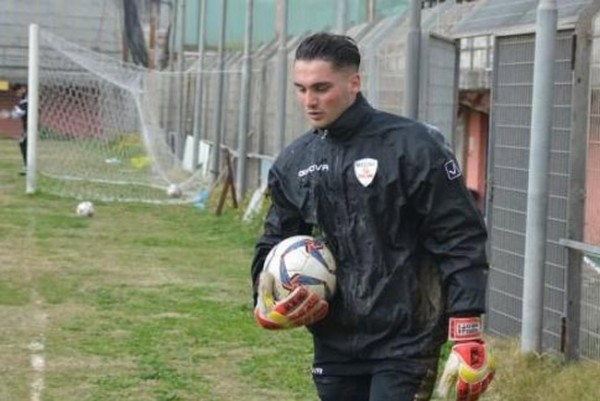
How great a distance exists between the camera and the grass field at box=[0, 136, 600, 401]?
8.82 meters

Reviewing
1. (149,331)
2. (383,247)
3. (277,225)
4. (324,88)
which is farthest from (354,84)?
(149,331)

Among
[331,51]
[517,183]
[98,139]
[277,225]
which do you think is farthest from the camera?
[98,139]

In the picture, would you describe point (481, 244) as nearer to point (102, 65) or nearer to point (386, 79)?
point (386, 79)

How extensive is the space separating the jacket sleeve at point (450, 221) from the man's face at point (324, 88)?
30cm

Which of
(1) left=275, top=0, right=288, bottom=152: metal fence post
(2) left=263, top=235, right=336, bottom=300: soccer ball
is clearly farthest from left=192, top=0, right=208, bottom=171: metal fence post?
(2) left=263, top=235, right=336, bottom=300: soccer ball

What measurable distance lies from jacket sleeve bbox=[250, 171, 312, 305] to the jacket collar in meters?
0.40

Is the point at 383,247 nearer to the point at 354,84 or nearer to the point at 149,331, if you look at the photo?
the point at 354,84

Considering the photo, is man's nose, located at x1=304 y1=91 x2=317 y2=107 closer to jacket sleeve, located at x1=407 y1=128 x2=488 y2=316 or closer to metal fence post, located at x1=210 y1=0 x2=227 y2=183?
jacket sleeve, located at x1=407 y1=128 x2=488 y2=316

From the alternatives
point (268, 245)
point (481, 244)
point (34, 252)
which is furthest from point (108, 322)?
point (481, 244)

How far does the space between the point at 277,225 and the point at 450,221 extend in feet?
2.59

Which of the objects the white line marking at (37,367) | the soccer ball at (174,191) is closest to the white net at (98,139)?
the soccer ball at (174,191)

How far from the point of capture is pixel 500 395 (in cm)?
859

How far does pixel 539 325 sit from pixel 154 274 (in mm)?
6420

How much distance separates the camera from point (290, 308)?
5.08 metres
